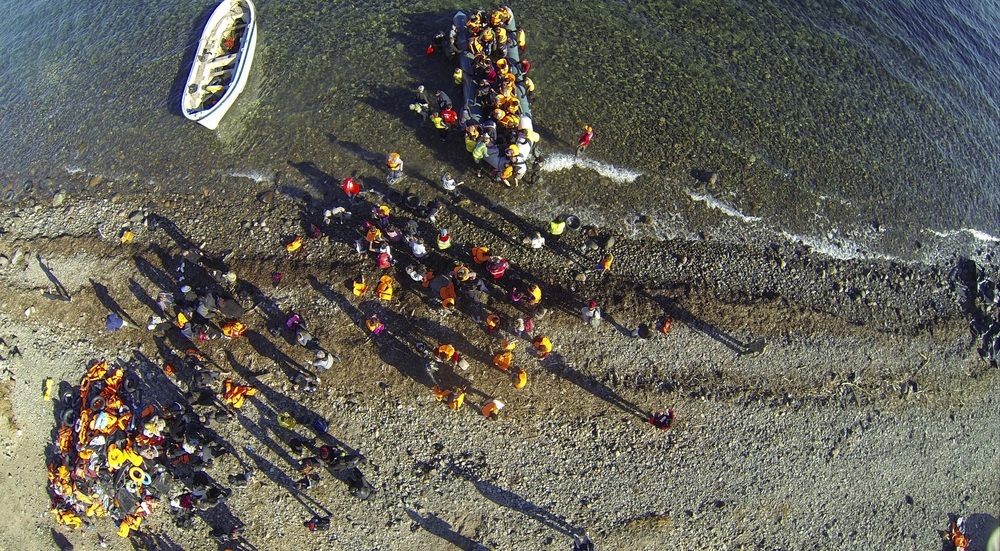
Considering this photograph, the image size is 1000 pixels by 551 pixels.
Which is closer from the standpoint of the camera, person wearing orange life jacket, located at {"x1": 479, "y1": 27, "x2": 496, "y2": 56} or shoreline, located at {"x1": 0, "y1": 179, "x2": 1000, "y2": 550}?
shoreline, located at {"x1": 0, "y1": 179, "x2": 1000, "y2": 550}

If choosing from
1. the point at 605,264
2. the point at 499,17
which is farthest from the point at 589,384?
the point at 499,17

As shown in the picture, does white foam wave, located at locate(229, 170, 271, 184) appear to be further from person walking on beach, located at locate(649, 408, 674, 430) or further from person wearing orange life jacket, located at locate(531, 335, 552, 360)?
person walking on beach, located at locate(649, 408, 674, 430)

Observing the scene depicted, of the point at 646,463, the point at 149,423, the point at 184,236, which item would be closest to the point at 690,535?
the point at 646,463

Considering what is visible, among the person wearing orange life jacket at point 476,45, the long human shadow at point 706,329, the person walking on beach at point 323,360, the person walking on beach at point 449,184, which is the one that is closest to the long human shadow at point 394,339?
the person walking on beach at point 323,360

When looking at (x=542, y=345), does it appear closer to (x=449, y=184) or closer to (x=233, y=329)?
(x=449, y=184)

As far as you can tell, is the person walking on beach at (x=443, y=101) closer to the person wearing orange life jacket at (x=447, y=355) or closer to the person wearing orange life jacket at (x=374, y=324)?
the person wearing orange life jacket at (x=374, y=324)

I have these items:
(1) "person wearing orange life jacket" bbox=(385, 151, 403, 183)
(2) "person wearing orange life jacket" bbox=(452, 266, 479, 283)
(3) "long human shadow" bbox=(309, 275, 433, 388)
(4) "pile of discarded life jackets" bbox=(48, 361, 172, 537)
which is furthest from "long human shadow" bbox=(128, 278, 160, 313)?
(2) "person wearing orange life jacket" bbox=(452, 266, 479, 283)
